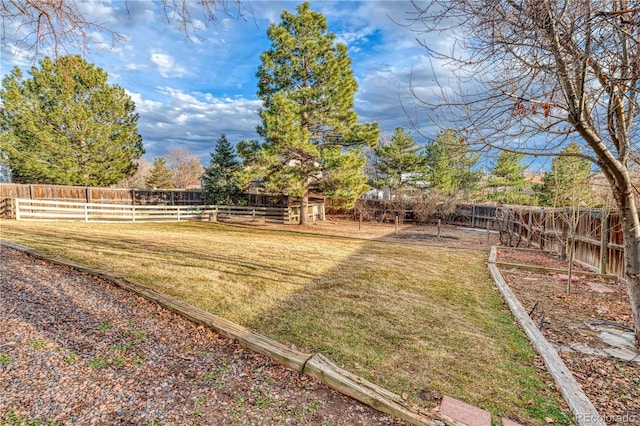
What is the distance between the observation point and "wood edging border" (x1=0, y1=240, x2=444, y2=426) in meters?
2.13

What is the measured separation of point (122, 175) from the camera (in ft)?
62.5

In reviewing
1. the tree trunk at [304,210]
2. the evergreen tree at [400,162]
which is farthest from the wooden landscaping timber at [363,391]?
the evergreen tree at [400,162]

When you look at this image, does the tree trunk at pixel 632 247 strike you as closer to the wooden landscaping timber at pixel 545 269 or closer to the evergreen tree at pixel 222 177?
the wooden landscaping timber at pixel 545 269

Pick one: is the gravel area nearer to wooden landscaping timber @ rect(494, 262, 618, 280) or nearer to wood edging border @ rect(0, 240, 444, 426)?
wood edging border @ rect(0, 240, 444, 426)

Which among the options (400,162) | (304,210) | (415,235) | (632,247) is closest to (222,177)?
(304,210)

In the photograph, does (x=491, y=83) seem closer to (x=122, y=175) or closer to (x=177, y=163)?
(x=122, y=175)

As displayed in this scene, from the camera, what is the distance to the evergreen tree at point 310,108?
13688 mm

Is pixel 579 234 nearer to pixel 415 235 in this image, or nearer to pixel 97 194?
pixel 415 235

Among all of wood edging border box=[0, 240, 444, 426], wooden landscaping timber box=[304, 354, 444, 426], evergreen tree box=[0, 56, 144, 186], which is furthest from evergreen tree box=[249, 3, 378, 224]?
wooden landscaping timber box=[304, 354, 444, 426]

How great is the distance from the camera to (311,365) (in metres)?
2.54

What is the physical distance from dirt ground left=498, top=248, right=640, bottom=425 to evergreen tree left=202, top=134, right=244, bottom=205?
15004 millimetres

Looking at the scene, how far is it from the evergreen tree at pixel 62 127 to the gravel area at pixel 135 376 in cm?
1756

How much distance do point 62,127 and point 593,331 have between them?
22.9m

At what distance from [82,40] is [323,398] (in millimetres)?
3622
